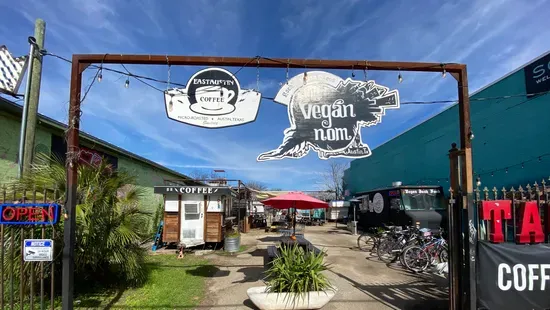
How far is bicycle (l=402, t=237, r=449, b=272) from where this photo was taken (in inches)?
336

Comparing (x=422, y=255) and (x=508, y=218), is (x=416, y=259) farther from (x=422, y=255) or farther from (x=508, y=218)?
(x=508, y=218)

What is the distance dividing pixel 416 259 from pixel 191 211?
810 cm

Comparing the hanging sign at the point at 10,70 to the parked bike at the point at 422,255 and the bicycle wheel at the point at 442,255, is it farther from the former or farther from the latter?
the bicycle wheel at the point at 442,255

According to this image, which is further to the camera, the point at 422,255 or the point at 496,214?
the point at 422,255

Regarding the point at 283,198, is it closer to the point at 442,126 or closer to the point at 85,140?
the point at 85,140

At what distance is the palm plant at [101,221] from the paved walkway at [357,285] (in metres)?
1.89

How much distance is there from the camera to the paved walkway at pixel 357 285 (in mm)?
5789

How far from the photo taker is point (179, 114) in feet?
15.6

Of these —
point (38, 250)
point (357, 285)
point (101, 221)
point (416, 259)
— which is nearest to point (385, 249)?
point (416, 259)

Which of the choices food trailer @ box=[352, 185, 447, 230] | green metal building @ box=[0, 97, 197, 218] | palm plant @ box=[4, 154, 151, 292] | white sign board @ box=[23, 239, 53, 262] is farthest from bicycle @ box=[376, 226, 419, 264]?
white sign board @ box=[23, 239, 53, 262]

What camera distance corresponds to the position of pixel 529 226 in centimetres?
477

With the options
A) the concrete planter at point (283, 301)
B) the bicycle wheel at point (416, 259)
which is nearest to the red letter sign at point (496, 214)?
the concrete planter at point (283, 301)

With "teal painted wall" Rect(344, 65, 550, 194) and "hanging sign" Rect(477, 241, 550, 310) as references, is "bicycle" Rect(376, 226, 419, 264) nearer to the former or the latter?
"teal painted wall" Rect(344, 65, 550, 194)

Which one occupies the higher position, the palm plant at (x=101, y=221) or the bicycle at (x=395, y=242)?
the palm plant at (x=101, y=221)
